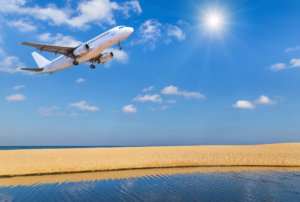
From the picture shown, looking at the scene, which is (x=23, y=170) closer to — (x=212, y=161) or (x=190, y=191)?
(x=190, y=191)

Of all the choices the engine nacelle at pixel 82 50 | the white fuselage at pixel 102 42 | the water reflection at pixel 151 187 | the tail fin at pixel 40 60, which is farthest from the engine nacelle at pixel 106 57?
the water reflection at pixel 151 187

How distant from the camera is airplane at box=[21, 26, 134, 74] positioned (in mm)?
38875

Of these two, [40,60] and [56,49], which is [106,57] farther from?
[40,60]

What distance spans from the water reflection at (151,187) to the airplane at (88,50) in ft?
86.1

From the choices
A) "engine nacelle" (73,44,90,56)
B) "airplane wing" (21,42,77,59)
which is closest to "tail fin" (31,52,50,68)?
"airplane wing" (21,42,77,59)

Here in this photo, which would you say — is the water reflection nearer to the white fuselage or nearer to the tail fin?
the white fuselage

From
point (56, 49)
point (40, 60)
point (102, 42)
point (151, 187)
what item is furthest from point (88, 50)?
point (40, 60)

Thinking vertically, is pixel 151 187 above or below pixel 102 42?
below

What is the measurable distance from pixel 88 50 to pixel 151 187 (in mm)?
33393

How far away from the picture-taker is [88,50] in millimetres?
42094

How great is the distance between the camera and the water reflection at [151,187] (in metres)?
14.0

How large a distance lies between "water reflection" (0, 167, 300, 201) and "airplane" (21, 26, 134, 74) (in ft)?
86.1

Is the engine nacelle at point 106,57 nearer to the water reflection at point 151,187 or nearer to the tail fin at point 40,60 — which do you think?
the tail fin at point 40,60

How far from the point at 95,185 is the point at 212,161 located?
59.5ft
